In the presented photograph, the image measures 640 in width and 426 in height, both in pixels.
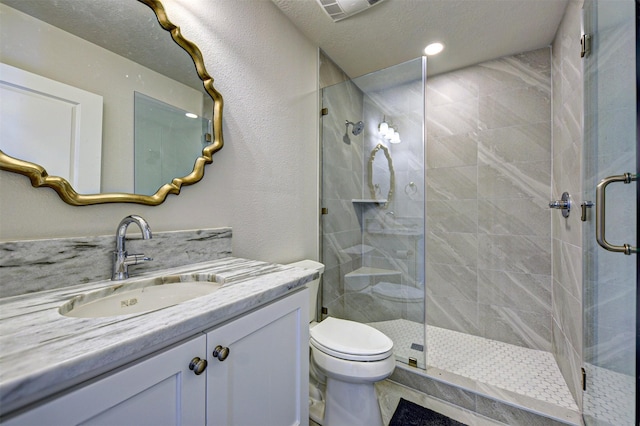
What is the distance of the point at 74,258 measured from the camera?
856 mm

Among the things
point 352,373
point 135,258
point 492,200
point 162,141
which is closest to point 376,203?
point 492,200

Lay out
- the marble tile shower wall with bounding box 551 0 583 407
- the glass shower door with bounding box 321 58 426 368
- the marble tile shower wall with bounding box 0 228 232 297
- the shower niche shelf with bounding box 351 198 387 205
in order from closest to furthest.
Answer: the marble tile shower wall with bounding box 0 228 232 297
the marble tile shower wall with bounding box 551 0 583 407
the glass shower door with bounding box 321 58 426 368
the shower niche shelf with bounding box 351 198 387 205

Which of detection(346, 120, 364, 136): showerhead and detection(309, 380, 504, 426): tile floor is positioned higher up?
detection(346, 120, 364, 136): showerhead

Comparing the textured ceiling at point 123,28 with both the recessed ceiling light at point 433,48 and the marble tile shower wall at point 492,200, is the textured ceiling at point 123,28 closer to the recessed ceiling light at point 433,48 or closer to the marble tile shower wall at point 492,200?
the recessed ceiling light at point 433,48

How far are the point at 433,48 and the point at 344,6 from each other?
0.87m

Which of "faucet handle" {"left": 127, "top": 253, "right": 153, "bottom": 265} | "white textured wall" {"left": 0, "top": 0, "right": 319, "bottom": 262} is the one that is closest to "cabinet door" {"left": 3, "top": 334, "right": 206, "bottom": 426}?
"faucet handle" {"left": 127, "top": 253, "right": 153, "bottom": 265}

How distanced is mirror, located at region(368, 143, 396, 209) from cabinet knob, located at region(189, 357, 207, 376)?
1.76m

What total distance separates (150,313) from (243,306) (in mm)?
221

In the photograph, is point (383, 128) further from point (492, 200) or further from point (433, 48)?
point (492, 200)

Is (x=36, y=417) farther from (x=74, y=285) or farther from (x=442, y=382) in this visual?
(x=442, y=382)

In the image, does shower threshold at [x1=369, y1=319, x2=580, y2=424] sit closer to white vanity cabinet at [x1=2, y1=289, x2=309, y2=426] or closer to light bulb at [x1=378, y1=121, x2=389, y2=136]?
white vanity cabinet at [x1=2, y1=289, x2=309, y2=426]

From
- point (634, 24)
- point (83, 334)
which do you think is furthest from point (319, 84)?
point (83, 334)

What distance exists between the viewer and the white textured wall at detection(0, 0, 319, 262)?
0.88 meters

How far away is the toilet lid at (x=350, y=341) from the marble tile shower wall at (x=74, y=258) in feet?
2.57
